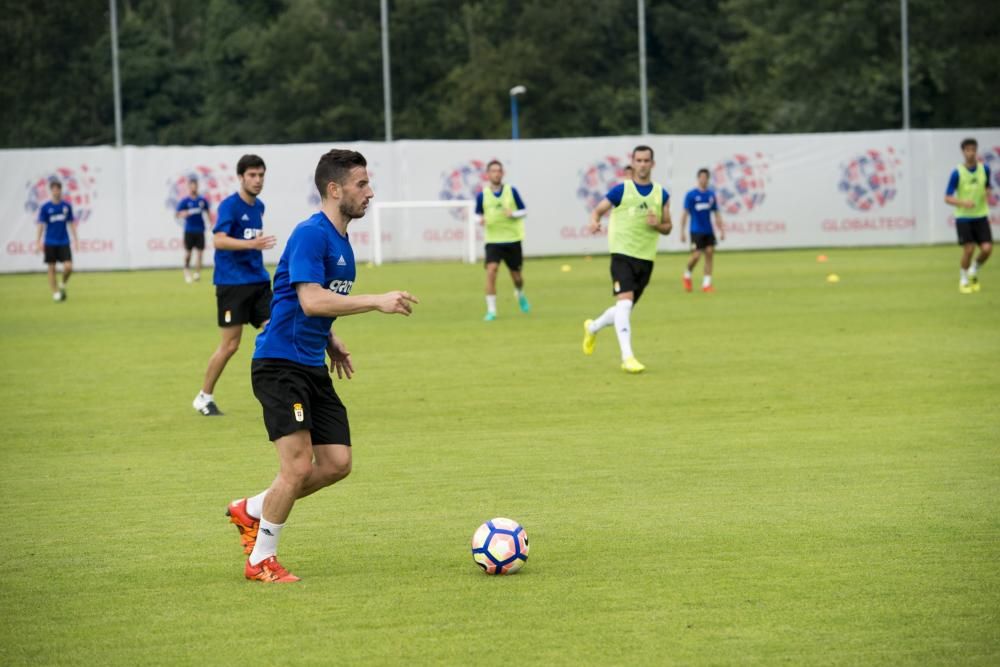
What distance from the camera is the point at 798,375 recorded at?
14.4 metres

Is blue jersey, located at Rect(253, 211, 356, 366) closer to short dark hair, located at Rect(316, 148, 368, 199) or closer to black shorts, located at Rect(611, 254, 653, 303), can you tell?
short dark hair, located at Rect(316, 148, 368, 199)

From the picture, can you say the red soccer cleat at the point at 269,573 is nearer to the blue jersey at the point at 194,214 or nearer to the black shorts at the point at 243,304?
the black shorts at the point at 243,304

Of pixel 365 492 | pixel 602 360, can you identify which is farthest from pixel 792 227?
pixel 365 492

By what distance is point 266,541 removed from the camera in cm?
688

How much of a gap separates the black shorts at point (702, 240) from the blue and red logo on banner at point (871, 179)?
14153 millimetres

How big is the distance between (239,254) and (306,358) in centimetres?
579

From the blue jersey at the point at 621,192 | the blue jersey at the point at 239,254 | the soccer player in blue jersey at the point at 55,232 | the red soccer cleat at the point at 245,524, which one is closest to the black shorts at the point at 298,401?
the red soccer cleat at the point at 245,524

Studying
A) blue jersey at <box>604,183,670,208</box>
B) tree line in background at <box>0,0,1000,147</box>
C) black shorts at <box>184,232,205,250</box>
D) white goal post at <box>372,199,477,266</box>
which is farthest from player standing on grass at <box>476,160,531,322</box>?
tree line in background at <box>0,0,1000,147</box>

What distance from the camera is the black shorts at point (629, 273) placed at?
15391mm

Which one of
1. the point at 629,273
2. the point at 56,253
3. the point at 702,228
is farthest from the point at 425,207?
the point at 629,273

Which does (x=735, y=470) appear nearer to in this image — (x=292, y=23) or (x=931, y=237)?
(x=931, y=237)

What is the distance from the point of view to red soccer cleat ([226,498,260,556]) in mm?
7152

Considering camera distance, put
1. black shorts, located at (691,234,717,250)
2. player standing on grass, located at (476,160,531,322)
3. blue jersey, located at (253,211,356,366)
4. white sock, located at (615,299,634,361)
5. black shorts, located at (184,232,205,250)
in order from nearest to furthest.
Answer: blue jersey, located at (253,211,356,366)
white sock, located at (615,299,634,361)
player standing on grass, located at (476,160,531,322)
black shorts, located at (691,234,717,250)
black shorts, located at (184,232,205,250)

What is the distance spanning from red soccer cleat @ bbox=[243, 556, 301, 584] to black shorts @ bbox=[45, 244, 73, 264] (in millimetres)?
22456
